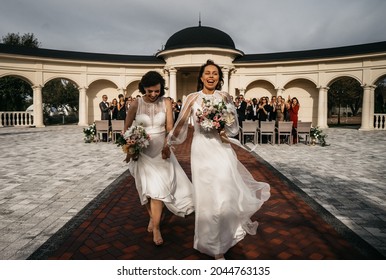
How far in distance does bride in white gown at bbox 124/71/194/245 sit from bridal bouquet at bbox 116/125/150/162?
6.2 inches

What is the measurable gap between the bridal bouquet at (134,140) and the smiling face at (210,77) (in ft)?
3.50

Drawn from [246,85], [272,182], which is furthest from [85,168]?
[246,85]

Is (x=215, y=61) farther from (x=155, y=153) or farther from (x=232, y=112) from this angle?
(x=232, y=112)

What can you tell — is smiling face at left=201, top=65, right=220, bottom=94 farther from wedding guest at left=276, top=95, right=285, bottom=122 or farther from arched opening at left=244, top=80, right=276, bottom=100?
arched opening at left=244, top=80, right=276, bottom=100

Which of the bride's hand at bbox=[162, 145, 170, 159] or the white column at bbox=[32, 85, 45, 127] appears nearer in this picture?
the bride's hand at bbox=[162, 145, 170, 159]

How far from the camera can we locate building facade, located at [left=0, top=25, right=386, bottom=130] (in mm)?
24675

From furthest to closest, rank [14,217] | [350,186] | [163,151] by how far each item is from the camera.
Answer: [350,186], [14,217], [163,151]

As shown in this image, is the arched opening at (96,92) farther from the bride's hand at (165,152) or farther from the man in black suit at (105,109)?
the bride's hand at (165,152)

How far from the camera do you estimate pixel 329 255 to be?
3729 mm

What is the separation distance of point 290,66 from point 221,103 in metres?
25.9

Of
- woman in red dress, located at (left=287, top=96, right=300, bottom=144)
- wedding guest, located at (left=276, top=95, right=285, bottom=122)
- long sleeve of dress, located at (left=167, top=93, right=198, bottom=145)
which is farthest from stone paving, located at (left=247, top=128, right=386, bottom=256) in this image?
wedding guest, located at (left=276, top=95, right=285, bottom=122)

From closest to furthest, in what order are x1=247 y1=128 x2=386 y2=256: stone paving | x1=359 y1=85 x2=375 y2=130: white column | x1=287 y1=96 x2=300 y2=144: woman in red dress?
x1=247 y1=128 x2=386 y2=256: stone paving → x1=287 y1=96 x2=300 y2=144: woman in red dress → x1=359 y1=85 x2=375 y2=130: white column

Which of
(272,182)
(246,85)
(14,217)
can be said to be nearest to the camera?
(14,217)

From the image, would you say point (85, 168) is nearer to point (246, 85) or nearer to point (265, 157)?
point (265, 157)
